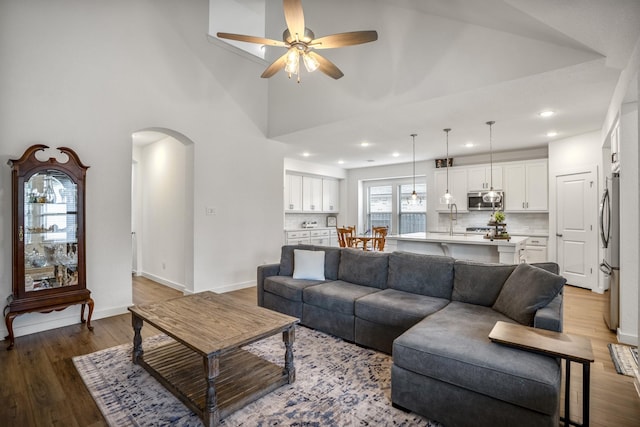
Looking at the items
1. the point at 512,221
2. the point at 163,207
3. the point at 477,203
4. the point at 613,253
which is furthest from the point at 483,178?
the point at 163,207

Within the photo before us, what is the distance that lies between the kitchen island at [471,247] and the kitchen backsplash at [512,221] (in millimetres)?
2246

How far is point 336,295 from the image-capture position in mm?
3170

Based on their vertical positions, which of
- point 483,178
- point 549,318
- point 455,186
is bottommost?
point 549,318

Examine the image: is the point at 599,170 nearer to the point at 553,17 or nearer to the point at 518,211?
the point at 518,211

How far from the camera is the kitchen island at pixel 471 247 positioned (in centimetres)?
399

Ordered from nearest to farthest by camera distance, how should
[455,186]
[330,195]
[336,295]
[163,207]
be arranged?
[336,295] → [163,207] → [455,186] → [330,195]

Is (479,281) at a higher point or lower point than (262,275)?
higher

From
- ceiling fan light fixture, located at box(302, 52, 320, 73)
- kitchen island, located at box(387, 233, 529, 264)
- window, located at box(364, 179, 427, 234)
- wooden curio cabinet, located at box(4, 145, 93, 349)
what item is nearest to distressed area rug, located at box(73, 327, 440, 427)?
wooden curio cabinet, located at box(4, 145, 93, 349)

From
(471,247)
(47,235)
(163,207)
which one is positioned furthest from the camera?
(163,207)

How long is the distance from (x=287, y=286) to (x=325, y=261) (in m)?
0.59

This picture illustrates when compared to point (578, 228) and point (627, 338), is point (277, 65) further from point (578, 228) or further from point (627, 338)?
point (578, 228)

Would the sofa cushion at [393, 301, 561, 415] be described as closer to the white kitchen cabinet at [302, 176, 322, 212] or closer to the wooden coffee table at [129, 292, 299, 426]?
the wooden coffee table at [129, 292, 299, 426]

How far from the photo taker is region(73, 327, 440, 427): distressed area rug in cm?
194

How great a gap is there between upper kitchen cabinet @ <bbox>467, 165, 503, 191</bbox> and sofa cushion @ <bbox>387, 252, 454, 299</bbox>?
4.31 metres
